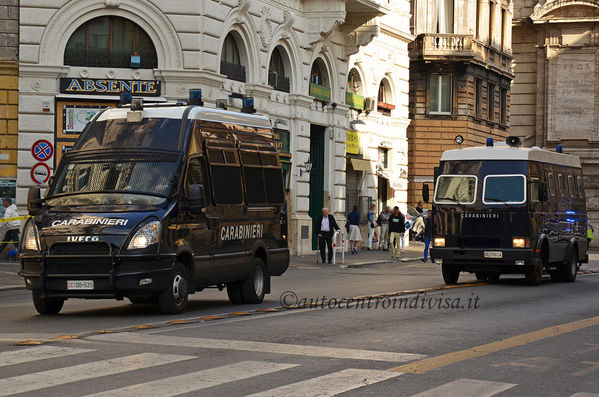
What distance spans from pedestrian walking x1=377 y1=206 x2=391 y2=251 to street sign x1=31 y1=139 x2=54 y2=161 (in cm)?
1932

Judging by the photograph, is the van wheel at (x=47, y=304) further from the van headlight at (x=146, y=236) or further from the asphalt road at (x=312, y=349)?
the van headlight at (x=146, y=236)

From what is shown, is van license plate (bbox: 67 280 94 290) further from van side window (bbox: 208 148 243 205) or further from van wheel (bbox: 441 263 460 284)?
van wheel (bbox: 441 263 460 284)

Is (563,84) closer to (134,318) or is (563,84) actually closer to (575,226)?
(575,226)

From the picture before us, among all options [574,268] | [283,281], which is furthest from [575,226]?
Answer: [283,281]

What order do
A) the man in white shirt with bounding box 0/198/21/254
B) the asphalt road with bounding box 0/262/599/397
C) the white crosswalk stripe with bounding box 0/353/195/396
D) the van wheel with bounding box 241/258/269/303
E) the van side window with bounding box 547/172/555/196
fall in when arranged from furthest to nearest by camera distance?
the man in white shirt with bounding box 0/198/21/254
the van side window with bounding box 547/172/555/196
the van wheel with bounding box 241/258/269/303
the asphalt road with bounding box 0/262/599/397
the white crosswalk stripe with bounding box 0/353/195/396

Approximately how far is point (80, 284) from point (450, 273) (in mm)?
11053

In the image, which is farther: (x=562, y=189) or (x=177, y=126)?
(x=562, y=189)

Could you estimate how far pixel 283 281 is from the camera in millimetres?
25578

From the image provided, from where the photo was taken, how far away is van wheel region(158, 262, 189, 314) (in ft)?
52.6

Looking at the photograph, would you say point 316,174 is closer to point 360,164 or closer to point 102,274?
point 360,164

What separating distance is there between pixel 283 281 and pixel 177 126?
9125mm

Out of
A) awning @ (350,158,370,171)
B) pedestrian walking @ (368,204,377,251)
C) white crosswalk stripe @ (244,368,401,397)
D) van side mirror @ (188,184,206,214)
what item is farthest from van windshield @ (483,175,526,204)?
pedestrian walking @ (368,204,377,251)

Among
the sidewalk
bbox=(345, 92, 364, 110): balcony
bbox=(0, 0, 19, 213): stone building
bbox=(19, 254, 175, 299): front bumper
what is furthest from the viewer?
bbox=(345, 92, 364, 110): balcony

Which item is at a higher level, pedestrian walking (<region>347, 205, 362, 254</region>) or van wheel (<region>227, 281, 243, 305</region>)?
pedestrian walking (<region>347, 205, 362, 254</region>)
